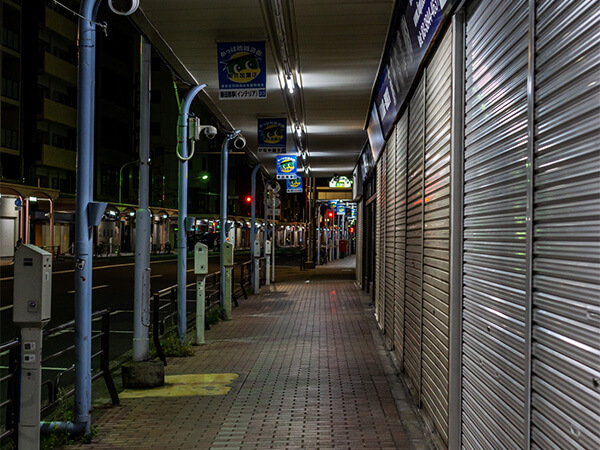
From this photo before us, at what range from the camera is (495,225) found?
13.1 ft

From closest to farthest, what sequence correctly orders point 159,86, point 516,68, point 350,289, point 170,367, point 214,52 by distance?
point 516,68 → point 170,367 → point 214,52 → point 350,289 → point 159,86

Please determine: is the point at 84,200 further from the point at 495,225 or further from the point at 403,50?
the point at 403,50

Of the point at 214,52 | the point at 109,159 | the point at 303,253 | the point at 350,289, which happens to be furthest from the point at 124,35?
the point at 214,52

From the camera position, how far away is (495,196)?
3988mm

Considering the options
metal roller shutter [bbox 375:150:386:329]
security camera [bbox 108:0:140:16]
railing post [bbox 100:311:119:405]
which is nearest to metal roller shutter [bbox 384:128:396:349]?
metal roller shutter [bbox 375:150:386:329]

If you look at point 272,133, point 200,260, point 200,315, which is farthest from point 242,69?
point 272,133

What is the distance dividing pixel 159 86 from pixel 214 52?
229 ft

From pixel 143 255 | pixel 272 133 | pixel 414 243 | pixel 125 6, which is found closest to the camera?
pixel 125 6

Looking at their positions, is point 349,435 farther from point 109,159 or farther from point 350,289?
point 109,159

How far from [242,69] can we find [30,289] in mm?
6976

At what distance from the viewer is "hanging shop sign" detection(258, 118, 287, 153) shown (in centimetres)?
1747

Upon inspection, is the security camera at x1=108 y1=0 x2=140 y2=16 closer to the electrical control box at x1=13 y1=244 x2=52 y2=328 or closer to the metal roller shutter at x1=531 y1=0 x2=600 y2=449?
the electrical control box at x1=13 y1=244 x2=52 y2=328

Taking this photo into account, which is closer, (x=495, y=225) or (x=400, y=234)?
(x=495, y=225)

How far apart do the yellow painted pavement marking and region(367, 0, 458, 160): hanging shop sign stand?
4.29 m
